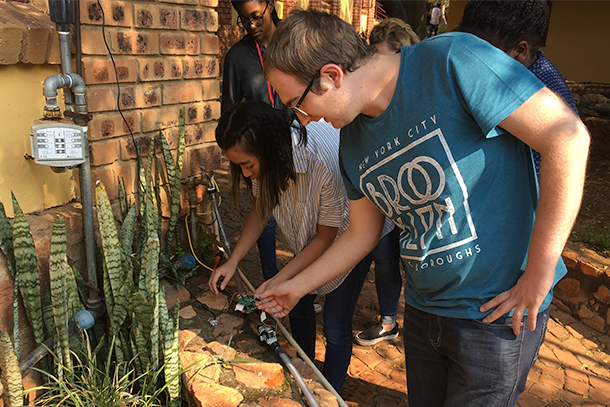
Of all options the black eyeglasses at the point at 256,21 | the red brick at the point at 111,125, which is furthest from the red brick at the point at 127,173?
the black eyeglasses at the point at 256,21

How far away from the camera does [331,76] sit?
1306mm

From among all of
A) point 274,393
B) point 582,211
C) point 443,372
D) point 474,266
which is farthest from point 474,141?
point 582,211

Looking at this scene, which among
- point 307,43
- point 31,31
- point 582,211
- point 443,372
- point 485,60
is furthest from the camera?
point 582,211

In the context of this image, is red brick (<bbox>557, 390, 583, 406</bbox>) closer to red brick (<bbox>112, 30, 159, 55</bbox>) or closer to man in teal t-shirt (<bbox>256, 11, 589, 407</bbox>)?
man in teal t-shirt (<bbox>256, 11, 589, 407</bbox>)

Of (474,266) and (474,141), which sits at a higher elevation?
(474,141)

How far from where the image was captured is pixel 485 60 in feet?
3.81

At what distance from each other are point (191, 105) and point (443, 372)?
208 cm

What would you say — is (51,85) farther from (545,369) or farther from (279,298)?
(545,369)

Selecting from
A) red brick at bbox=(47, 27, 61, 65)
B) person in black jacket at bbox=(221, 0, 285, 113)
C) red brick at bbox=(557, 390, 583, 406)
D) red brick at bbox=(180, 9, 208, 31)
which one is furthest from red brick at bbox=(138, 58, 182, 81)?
red brick at bbox=(557, 390, 583, 406)

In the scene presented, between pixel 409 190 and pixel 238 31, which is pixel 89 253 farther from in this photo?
pixel 238 31

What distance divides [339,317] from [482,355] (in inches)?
41.6

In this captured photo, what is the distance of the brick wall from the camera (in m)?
2.25

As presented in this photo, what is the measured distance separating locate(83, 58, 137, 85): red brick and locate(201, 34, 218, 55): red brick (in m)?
0.56

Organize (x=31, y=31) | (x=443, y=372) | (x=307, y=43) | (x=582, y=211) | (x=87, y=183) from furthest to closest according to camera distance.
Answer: (x=582, y=211) → (x=87, y=183) → (x=31, y=31) → (x=443, y=372) → (x=307, y=43)
